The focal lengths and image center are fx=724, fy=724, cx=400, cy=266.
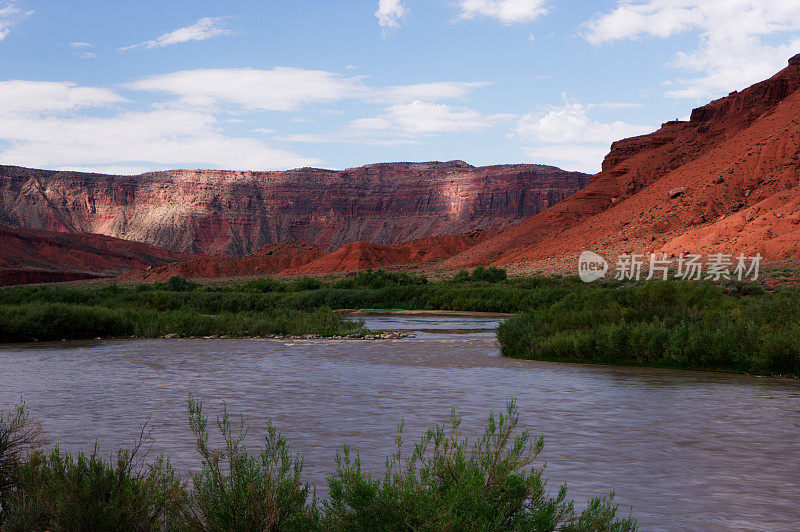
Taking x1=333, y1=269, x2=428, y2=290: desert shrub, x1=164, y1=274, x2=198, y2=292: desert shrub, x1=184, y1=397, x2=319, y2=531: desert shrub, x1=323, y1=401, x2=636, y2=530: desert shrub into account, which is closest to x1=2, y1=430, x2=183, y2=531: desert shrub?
x1=184, y1=397, x2=319, y2=531: desert shrub

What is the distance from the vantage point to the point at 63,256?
367 ft

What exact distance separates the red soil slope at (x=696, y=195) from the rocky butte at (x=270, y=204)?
54.8 meters

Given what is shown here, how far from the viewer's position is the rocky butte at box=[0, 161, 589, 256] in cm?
14238

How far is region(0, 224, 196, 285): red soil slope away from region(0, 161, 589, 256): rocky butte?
1787 centimetres

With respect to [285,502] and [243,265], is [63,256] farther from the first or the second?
[285,502]

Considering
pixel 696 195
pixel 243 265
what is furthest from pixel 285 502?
pixel 243 265

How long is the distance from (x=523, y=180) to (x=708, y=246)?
97.6m

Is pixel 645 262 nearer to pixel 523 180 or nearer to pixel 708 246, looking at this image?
pixel 708 246

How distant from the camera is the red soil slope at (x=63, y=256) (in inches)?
3713

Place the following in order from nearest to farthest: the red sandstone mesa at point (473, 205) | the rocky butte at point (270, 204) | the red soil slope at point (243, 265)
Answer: the red sandstone mesa at point (473, 205), the red soil slope at point (243, 265), the rocky butte at point (270, 204)

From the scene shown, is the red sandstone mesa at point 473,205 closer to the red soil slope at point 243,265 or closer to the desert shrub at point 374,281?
the red soil slope at point 243,265

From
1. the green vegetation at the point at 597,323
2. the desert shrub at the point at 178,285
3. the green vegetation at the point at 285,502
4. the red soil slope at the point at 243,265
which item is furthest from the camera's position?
the red soil slope at the point at 243,265

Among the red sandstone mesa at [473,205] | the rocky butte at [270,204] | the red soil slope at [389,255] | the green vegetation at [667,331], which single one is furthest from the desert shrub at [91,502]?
the rocky butte at [270,204]

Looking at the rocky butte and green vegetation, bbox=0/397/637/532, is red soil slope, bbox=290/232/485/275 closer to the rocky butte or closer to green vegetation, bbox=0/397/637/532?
the rocky butte
